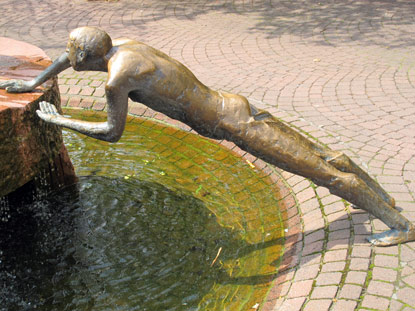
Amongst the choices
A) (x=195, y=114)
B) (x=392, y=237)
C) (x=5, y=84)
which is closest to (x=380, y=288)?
(x=392, y=237)

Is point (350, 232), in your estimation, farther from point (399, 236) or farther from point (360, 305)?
point (360, 305)

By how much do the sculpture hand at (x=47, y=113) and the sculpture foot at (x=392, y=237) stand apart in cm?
260

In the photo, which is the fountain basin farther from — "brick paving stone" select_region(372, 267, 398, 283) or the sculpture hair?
A: "brick paving stone" select_region(372, 267, 398, 283)

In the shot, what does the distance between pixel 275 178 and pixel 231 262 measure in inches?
54.9

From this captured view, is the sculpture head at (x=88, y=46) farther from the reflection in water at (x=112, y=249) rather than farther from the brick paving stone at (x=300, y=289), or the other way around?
the brick paving stone at (x=300, y=289)

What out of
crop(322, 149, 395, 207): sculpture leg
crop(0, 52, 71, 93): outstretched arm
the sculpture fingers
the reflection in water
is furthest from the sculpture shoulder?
the reflection in water

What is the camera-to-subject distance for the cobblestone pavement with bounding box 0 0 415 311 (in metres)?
3.96

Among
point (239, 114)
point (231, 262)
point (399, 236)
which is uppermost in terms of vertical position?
point (239, 114)

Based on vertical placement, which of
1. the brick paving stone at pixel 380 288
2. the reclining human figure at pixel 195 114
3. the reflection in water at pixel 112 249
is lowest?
the reflection in water at pixel 112 249

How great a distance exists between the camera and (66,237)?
4793 millimetres

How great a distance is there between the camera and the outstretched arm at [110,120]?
360 centimetres

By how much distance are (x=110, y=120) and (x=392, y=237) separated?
2.32 meters

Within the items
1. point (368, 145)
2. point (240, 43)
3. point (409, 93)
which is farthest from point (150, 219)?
point (240, 43)

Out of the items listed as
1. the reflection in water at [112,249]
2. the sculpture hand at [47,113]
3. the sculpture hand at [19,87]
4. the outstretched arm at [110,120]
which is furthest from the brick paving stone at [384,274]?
the sculpture hand at [19,87]
